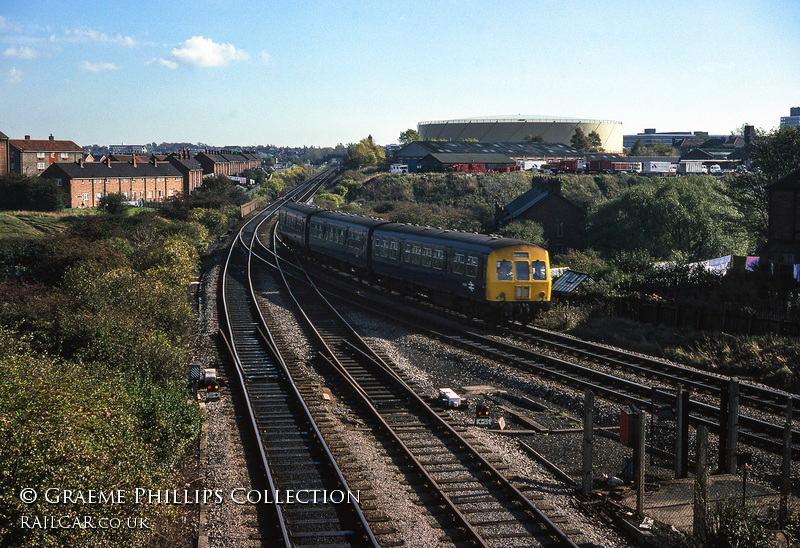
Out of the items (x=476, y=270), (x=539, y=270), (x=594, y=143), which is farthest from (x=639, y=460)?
(x=594, y=143)

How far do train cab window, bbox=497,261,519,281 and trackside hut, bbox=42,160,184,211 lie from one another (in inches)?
2320

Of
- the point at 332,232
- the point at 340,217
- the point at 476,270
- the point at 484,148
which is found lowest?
the point at 476,270

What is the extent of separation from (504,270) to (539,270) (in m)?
1.37

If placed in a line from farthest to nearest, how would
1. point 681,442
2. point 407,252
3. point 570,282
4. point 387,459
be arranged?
A: point 570,282
point 407,252
point 387,459
point 681,442

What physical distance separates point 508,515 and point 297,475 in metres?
3.54

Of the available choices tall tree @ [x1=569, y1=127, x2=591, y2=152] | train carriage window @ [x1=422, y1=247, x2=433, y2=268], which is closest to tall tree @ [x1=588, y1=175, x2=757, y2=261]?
train carriage window @ [x1=422, y1=247, x2=433, y2=268]

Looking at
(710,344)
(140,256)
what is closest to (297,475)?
(710,344)

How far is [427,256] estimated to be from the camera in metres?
25.0

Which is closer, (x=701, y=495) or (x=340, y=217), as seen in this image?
(x=701, y=495)

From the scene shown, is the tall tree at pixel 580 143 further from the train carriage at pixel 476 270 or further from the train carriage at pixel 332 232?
the train carriage at pixel 476 270

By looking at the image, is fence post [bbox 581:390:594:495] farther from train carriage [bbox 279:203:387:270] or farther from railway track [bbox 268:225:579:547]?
train carriage [bbox 279:203:387:270]

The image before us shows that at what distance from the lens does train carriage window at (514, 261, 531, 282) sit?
72.2 ft

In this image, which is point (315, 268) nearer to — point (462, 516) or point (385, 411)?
point (385, 411)

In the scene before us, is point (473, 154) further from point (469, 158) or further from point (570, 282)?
point (570, 282)
